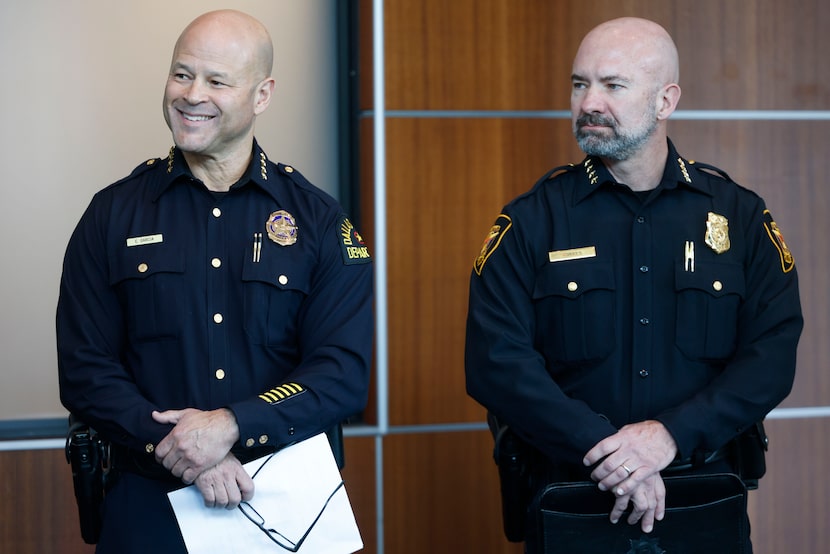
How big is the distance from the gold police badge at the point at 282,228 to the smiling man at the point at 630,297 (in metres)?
0.48

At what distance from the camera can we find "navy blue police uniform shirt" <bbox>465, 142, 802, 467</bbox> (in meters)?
2.32

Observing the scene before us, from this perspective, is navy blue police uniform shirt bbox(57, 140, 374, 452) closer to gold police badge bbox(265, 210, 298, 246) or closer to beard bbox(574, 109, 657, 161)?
gold police badge bbox(265, 210, 298, 246)

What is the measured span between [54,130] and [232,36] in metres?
1.48

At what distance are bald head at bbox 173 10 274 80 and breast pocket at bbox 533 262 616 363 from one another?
0.83 m

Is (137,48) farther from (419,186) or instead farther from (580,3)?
(580,3)

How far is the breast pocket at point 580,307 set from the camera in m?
2.39

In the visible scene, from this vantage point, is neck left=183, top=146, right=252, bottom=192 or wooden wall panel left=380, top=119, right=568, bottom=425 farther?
wooden wall panel left=380, top=119, right=568, bottom=425

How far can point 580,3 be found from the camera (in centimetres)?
356

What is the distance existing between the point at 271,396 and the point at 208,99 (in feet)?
2.17

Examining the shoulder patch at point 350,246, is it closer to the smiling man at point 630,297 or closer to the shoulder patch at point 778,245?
the smiling man at point 630,297

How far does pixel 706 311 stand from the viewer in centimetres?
241

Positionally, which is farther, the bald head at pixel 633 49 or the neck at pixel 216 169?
the bald head at pixel 633 49

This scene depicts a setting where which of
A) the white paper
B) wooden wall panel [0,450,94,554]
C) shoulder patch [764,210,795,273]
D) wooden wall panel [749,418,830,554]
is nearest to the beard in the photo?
shoulder patch [764,210,795,273]

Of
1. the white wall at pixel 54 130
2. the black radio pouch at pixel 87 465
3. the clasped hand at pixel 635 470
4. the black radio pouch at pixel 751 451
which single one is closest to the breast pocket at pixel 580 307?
the clasped hand at pixel 635 470
